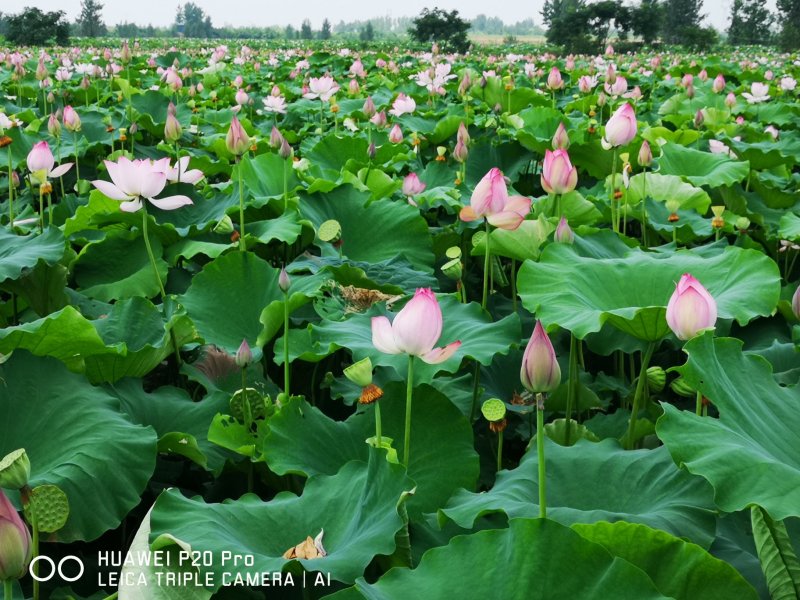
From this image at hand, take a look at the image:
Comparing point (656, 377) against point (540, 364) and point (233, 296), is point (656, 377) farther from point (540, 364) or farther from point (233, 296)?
point (233, 296)

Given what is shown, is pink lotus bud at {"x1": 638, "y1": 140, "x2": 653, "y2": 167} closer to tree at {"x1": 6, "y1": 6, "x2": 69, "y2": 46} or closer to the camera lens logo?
the camera lens logo

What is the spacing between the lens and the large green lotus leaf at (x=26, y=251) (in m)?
1.62

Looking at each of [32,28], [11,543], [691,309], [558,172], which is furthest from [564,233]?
[32,28]

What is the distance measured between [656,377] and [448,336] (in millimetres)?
385

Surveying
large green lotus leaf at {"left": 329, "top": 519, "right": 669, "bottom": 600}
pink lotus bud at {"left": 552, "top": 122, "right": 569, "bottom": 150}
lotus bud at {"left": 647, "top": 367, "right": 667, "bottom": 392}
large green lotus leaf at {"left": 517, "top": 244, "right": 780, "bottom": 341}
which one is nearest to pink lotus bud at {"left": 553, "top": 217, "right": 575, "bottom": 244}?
large green lotus leaf at {"left": 517, "top": 244, "right": 780, "bottom": 341}

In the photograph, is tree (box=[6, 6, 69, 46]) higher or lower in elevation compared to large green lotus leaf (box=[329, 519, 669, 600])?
higher

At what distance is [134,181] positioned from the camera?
1656mm

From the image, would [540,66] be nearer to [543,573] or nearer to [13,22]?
[543,573]

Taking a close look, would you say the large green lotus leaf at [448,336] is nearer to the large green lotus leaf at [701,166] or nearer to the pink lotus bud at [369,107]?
the large green lotus leaf at [701,166]

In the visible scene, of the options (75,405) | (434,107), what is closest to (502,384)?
(75,405)

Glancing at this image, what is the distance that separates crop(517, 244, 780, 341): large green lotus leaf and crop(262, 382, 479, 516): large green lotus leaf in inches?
9.7

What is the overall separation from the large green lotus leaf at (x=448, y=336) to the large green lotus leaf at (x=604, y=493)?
0.71 feet

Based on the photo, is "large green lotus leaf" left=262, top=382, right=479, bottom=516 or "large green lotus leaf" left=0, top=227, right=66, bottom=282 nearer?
"large green lotus leaf" left=262, top=382, right=479, bottom=516

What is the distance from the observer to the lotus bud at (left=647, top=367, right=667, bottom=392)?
1.48 metres
